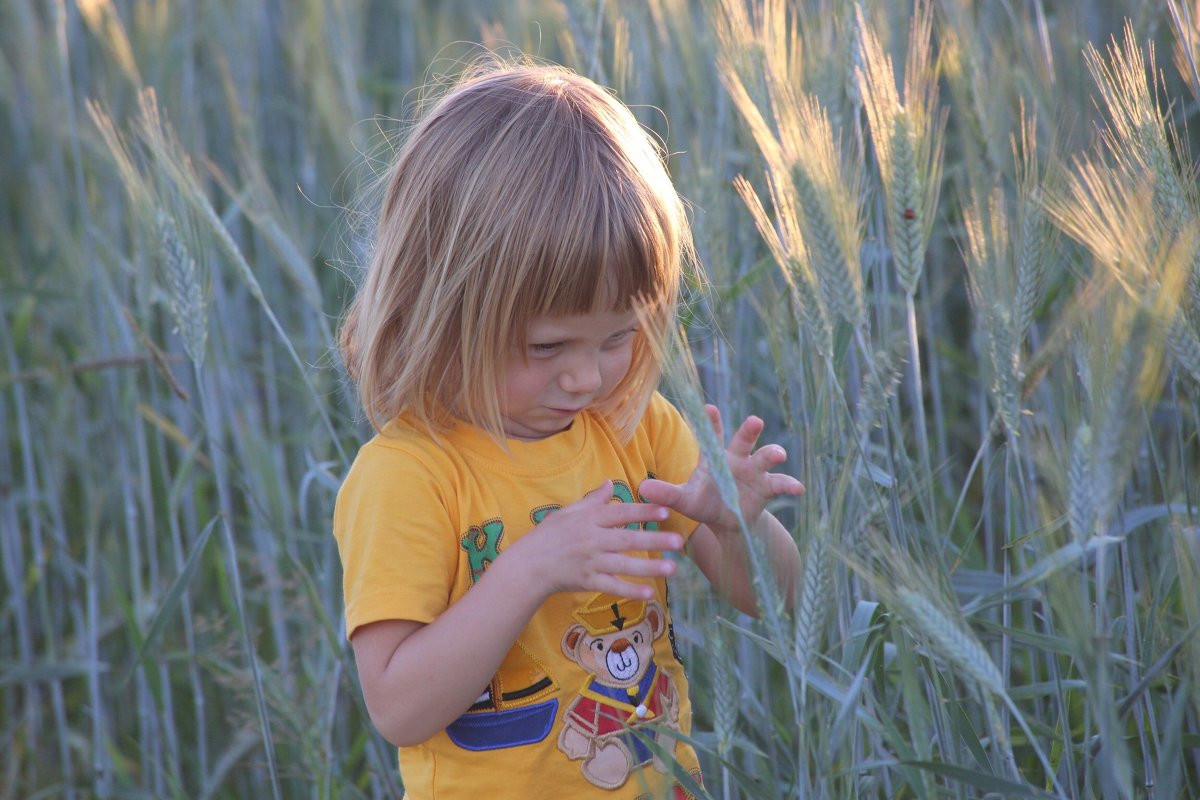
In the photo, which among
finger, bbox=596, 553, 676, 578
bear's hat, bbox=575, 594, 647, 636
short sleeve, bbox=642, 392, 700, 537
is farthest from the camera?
short sleeve, bbox=642, 392, 700, 537

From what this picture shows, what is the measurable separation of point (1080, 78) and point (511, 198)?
2.92ft

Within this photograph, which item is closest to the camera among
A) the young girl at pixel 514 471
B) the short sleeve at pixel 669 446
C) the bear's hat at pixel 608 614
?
the young girl at pixel 514 471

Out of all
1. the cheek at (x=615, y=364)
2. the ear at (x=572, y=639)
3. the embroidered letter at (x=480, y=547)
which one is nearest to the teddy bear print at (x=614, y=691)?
the ear at (x=572, y=639)

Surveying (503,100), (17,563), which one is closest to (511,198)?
(503,100)

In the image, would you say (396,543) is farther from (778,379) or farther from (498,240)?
(778,379)

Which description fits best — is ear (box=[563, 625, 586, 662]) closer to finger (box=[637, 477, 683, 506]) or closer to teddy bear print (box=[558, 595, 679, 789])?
teddy bear print (box=[558, 595, 679, 789])

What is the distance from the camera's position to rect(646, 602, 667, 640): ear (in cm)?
107

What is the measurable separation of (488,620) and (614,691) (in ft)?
0.57

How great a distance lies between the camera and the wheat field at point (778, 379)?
0.86m

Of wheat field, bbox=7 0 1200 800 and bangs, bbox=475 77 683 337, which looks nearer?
wheat field, bbox=7 0 1200 800

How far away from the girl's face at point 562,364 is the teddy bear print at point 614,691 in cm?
19

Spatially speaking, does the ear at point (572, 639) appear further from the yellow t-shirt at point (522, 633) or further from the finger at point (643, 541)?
the finger at point (643, 541)

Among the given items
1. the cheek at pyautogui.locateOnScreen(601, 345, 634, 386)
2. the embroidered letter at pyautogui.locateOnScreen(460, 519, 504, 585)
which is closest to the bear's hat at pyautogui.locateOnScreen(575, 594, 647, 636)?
the embroidered letter at pyautogui.locateOnScreen(460, 519, 504, 585)

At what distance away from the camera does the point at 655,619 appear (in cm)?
108
